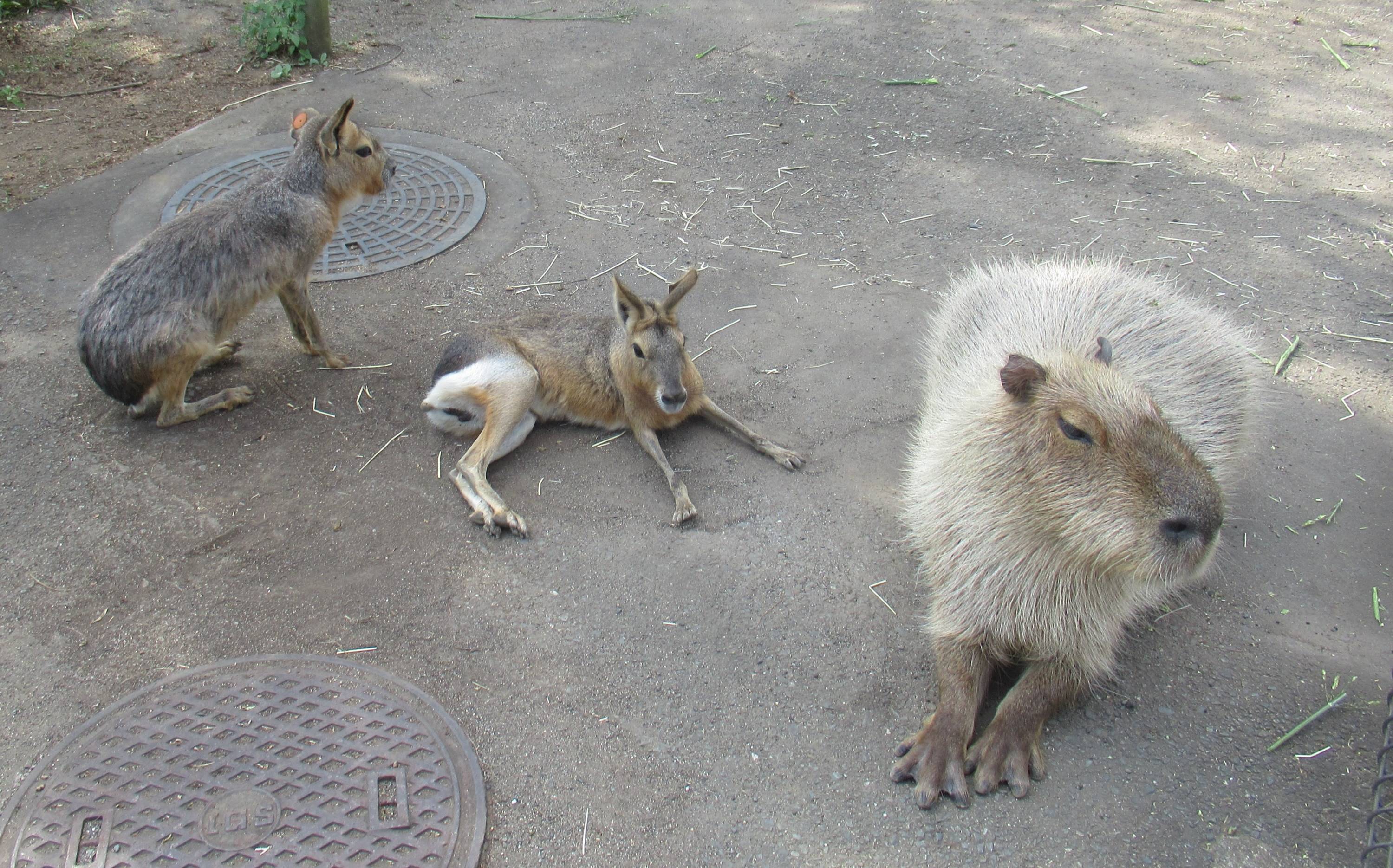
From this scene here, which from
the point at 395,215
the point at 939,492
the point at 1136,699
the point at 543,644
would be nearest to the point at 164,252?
the point at 395,215

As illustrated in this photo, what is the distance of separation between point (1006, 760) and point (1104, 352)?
1.32 m

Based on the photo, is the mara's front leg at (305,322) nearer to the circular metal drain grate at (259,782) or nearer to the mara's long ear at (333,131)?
the mara's long ear at (333,131)

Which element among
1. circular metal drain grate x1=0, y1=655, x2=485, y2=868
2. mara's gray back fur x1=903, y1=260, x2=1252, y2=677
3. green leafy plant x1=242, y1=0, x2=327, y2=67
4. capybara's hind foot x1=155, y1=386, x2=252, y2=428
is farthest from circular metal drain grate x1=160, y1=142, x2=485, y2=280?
mara's gray back fur x1=903, y1=260, x2=1252, y2=677

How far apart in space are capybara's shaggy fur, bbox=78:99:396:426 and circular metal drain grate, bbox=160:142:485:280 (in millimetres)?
485

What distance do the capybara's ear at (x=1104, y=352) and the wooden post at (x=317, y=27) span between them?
18.4 feet

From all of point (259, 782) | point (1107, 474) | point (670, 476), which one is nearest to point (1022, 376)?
point (1107, 474)

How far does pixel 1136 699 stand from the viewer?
2928mm

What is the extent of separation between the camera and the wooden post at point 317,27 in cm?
617

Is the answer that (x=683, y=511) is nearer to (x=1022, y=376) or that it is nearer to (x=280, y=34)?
(x=1022, y=376)

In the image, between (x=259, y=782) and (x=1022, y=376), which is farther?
(x=1022, y=376)

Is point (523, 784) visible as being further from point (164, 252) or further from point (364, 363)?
point (164, 252)

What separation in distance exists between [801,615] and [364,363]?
232 cm

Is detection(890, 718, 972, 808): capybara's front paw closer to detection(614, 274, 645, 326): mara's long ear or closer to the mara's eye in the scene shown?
the mara's eye

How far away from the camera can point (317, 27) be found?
20.5 ft
